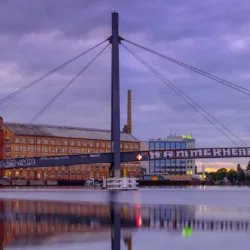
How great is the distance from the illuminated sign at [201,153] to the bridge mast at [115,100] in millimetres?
6010

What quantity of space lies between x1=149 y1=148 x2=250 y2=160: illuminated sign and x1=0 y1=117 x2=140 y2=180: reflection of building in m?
60.4

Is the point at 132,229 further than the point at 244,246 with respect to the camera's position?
Yes

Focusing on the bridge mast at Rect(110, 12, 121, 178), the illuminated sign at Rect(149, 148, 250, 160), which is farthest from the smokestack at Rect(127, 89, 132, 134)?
the bridge mast at Rect(110, 12, 121, 178)

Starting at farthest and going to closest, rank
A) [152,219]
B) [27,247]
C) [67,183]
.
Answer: [67,183] < [152,219] < [27,247]

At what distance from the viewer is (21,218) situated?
845 inches

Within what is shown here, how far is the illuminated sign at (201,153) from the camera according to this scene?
230 ft

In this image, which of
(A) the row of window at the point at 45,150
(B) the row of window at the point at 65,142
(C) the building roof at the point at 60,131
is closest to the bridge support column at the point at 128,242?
(B) the row of window at the point at 65,142

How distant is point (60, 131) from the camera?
481ft

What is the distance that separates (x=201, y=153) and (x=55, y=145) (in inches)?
2967

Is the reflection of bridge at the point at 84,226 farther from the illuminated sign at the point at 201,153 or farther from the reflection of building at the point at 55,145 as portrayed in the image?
the reflection of building at the point at 55,145

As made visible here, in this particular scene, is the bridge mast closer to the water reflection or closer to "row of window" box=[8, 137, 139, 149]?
the water reflection

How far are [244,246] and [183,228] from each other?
407 centimetres

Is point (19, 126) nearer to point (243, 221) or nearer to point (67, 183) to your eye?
point (67, 183)

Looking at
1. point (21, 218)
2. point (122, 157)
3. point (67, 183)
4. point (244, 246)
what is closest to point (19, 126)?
point (67, 183)
